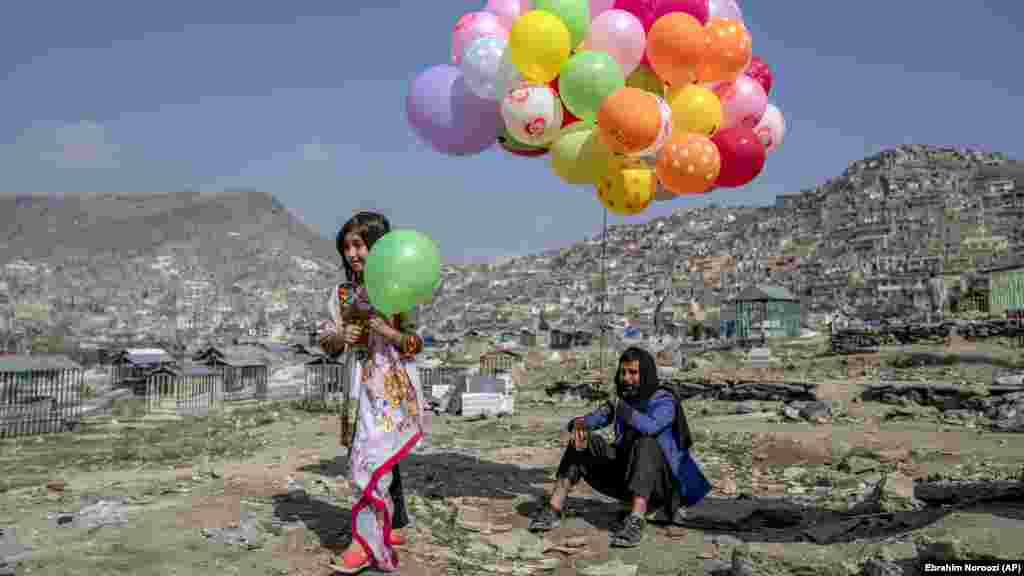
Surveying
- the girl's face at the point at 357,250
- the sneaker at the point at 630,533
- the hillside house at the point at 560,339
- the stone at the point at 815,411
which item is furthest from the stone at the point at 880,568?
the hillside house at the point at 560,339

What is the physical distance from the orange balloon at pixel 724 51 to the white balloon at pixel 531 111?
120cm

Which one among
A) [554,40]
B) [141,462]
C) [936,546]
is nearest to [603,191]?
[554,40]

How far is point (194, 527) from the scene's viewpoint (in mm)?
4734

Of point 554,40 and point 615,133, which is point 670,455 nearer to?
point 615,133

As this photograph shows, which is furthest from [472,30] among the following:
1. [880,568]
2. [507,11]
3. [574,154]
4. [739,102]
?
[880,568]

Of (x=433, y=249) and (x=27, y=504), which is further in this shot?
(x=27, y=504)

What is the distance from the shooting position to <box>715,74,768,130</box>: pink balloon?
588cm

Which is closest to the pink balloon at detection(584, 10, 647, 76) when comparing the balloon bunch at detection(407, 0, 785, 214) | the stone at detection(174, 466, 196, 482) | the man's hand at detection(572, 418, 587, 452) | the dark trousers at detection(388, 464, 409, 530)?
the balloon bunch at detection(407, 0, 785, 214)

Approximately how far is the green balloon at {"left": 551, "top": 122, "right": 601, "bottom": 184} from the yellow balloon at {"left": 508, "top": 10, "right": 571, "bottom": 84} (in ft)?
1.70

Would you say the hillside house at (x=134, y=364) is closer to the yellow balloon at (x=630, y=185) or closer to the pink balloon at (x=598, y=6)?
the yellow balloon at (x=630, y=185)

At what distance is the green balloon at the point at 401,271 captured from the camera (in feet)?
12.8

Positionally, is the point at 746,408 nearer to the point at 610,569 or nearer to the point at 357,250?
the point at 610,569

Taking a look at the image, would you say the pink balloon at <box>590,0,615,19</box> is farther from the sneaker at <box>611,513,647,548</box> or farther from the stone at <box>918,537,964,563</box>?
the stone at <box>918,537,964,563</box>

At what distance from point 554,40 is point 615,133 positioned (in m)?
0.87
